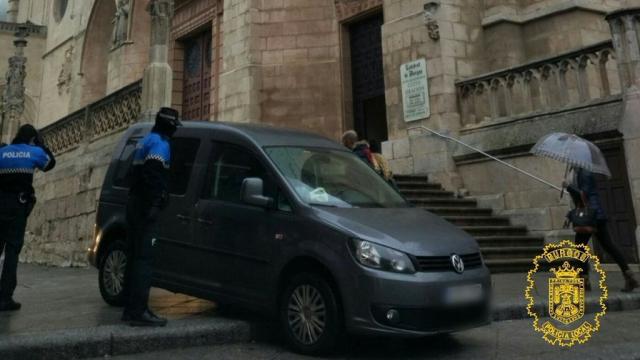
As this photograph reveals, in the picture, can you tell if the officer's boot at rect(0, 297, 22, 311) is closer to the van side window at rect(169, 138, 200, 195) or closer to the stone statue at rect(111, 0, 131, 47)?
the van side window at rect(169, 138, 200, 195)

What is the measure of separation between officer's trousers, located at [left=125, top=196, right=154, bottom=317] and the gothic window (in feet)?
98.0

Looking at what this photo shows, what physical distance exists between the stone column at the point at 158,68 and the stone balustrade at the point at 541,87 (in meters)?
6.37

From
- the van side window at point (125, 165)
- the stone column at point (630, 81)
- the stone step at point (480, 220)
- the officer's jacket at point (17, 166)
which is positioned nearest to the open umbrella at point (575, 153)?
the stone column at point (630, 81)

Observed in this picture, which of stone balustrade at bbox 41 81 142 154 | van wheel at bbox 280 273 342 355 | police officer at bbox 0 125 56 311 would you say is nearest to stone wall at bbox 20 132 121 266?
stone balustrade at bbox 41 81 142 154

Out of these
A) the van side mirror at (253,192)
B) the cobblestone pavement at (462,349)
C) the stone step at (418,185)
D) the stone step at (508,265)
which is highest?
the stone step at (418,185)

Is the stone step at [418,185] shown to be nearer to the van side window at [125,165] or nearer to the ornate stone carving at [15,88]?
the van side window at [125,165]

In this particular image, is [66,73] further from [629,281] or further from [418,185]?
[629,281]

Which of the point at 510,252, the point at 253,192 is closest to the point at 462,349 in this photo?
the point at 253,192

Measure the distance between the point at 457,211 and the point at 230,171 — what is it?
653cm

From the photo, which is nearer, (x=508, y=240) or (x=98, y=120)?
(x=508, y=240)

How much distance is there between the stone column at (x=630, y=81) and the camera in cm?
845

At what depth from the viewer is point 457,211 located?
10.4 m

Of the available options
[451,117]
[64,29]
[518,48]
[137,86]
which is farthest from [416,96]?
[64,29]

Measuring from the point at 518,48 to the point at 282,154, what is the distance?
969 centimetres
